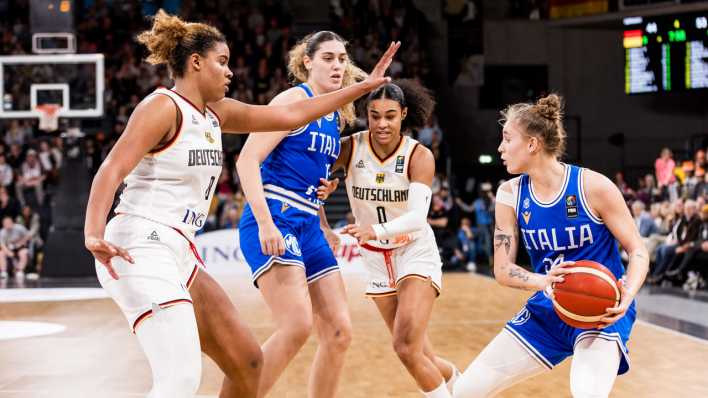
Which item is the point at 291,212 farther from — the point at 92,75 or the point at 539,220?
the point at 92,75

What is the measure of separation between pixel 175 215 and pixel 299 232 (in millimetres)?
1176

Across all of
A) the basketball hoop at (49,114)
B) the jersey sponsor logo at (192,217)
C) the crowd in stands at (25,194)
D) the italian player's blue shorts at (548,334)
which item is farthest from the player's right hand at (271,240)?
the crowd in stands at (25,194)

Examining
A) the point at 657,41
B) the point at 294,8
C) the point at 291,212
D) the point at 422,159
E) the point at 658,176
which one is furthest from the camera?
the point at 294,8

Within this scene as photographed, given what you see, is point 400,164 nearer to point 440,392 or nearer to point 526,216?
point 526,216

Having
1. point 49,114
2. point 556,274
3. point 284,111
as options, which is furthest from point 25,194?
point 556,274

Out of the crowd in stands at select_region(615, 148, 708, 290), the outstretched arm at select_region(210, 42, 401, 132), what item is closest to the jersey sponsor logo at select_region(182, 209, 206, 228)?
the outstretched arm at select_region(210, 42, 401, 132)

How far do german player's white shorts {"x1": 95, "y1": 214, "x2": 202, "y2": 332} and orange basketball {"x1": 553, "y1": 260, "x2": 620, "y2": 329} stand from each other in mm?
1478

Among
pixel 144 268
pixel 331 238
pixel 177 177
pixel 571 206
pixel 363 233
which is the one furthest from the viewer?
pixel 331 238

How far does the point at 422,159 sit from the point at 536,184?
1.00 m

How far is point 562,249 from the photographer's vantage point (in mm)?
4000

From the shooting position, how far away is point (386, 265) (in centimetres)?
508

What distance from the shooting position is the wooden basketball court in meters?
5.89

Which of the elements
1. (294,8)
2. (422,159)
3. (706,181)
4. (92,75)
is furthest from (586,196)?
(294,8)

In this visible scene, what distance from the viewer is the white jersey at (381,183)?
16.4 feet
